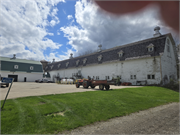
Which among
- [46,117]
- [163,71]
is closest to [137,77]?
[163,71]

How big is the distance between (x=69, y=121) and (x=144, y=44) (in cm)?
2407

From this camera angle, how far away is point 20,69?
40.0m

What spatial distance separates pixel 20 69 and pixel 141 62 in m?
40.1

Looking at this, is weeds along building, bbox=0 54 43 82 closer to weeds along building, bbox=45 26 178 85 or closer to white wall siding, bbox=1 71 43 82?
white wall siding, bbox=1 71 43 82

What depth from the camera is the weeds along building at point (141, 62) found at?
2086cm

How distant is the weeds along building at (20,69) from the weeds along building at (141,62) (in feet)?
75.6

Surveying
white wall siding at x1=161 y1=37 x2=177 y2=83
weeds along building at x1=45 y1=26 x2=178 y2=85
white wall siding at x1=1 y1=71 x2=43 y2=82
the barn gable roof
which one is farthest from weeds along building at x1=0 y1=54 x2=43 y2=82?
white wall siding at x1=161 y1=37 x2=177 y2=83

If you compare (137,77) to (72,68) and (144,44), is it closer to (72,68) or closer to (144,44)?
(144,44)

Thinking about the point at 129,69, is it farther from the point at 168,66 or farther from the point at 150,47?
the point at 168,66

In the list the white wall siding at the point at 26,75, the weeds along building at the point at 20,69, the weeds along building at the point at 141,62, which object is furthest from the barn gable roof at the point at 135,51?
the weeds along building at the point at 20,69

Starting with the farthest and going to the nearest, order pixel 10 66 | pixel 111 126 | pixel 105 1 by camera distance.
→ pixel 10 66 < pixel 111 126 < pixel 105 1

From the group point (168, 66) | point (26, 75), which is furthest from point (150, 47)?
point (26, 75)

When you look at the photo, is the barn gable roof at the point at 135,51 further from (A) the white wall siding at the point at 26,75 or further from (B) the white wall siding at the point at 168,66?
(A) the white wall siding at the point at 26,75

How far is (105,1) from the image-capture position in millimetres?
1378
